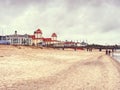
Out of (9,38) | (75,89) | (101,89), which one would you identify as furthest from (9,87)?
(9,38)

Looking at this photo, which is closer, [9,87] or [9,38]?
[9,87]

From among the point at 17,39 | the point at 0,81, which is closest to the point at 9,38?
the point at 17,39

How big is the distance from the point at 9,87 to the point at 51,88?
8.13 ft

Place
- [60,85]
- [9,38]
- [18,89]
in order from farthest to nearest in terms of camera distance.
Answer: [9,38]
[60,85]
[18,89]

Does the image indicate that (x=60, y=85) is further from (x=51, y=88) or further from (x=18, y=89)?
(x=18, y=89)

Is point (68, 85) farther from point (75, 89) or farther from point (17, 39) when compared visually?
point (17, 39)

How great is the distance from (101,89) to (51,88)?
3.01m

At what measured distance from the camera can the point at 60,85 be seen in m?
23.1

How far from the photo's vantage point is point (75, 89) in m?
21.7

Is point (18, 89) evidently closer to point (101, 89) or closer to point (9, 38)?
point (101, 89)

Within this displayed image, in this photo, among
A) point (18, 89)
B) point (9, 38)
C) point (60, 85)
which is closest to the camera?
point (18, 89)

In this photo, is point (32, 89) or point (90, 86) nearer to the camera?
point (32, 89)

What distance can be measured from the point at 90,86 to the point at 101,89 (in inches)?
59.9

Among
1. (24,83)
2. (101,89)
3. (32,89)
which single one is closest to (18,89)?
(32,89)
